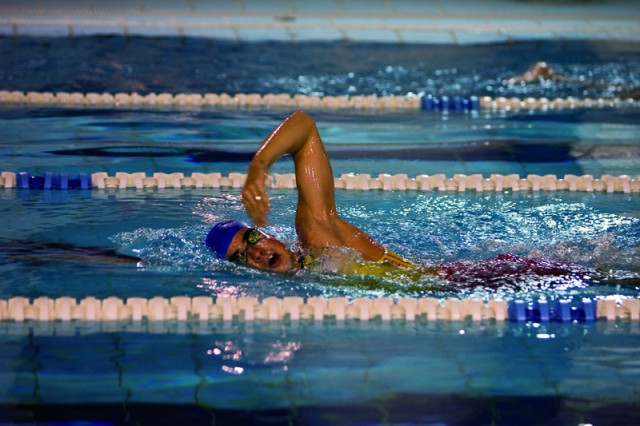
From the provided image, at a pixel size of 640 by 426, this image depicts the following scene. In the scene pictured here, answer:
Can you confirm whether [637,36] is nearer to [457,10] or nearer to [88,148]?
[457,10]

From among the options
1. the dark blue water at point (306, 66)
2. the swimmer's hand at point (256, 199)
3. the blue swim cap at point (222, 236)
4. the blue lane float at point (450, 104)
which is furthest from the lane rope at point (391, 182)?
the dark blue water at point (306, 66)

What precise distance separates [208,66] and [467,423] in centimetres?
681

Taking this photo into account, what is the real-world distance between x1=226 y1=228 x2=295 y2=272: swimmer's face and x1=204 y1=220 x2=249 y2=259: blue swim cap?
0.18 feet

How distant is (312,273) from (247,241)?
0.27 metres

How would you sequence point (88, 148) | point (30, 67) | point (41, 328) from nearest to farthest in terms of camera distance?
point (41, 328) → point (88, 148) → point (30, 67)

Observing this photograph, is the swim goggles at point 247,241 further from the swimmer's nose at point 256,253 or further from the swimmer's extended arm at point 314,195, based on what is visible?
the swimmer's extended arm at point 314,195

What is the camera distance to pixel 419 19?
10742 mm

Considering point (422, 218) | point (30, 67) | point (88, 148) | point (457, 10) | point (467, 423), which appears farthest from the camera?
point (457, 10)

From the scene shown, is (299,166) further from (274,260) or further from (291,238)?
(291,238)

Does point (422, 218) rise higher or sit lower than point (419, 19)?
lower

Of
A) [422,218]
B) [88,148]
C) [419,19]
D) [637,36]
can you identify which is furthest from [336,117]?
[637,36]

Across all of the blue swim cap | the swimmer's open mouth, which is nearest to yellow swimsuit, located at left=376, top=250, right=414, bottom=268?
the swimmer's open mouth

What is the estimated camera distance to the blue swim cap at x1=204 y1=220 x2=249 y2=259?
3.82m

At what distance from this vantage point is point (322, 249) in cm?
373
